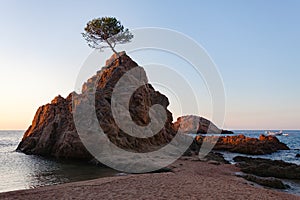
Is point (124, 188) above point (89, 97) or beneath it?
beneath

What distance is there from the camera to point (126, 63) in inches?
1804

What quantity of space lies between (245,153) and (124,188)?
39569 mm

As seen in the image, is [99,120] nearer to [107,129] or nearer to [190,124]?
[107,129]

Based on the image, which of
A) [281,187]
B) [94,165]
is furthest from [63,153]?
[281,187]

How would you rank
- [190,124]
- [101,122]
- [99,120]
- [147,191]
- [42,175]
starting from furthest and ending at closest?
1. [190,124]
2. [99,120]
3. [101,122]
4. [42,175]
5. [147,191]

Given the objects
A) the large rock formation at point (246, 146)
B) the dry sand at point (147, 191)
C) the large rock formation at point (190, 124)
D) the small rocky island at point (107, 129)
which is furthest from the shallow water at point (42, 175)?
the large rock formation at point (190, 124)

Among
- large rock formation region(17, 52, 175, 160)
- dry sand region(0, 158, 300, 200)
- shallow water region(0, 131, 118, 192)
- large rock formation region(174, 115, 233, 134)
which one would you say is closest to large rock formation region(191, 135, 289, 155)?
large rock formation region(17, 52, 175, 160)

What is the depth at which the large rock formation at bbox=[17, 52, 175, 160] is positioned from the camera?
32.3 m

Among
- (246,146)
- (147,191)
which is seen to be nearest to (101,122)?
(147,191)

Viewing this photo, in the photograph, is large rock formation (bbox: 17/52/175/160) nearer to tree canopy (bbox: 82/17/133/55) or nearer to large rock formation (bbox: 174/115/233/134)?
tree canopy (bbox: 82/17/133/55)

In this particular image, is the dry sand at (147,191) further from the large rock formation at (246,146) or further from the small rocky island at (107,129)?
the large rock formation at (246,146)

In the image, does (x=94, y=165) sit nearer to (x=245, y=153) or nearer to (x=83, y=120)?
(x=83, y=120)

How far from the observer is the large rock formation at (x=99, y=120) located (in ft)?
106

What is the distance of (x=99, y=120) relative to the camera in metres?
32.6
